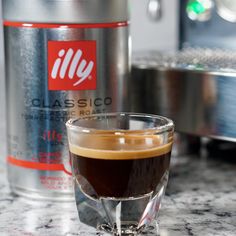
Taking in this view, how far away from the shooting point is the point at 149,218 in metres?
0.47

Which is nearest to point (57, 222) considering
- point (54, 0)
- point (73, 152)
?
point (73, 152)

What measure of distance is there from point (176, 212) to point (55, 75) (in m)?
0.14

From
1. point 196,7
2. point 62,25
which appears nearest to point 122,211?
point 62,25

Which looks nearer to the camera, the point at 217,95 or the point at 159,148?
the point at 159,148

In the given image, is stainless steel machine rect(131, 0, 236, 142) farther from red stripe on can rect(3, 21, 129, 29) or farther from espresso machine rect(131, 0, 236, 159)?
red stripe on can rect(3, 21, 129, 29)

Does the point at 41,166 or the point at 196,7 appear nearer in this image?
the point at 41,166

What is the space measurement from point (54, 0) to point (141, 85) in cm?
18

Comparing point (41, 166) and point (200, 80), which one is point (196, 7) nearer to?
point (200, 80)

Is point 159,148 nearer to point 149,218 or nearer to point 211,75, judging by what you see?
point 149,218

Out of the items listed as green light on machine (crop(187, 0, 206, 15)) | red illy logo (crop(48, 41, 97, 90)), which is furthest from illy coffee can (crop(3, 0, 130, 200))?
green light on machine (crop(187, 0, 206, 15))

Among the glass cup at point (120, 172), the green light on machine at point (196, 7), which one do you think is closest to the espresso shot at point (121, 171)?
the glass cup at point (120, 172)

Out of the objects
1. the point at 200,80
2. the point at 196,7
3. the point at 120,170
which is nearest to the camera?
the point at 120,170

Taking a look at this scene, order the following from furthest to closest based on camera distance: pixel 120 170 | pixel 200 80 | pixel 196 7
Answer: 1. pixel 196 7
2. pixel 200 80
3. pixel 120 170

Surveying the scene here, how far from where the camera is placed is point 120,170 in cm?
45
